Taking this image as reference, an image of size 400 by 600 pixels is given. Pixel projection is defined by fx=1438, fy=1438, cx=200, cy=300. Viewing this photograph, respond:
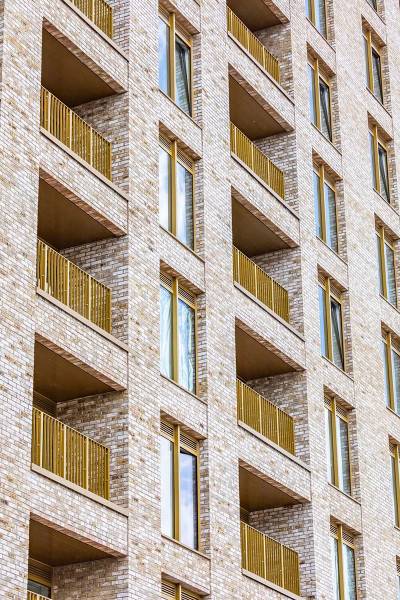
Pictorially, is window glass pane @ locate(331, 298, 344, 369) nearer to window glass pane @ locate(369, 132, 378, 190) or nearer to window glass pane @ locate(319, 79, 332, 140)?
window glass pane @ locate(319, 79, 332, 140)

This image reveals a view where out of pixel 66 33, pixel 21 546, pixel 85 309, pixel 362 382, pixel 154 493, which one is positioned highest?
pixel 66 33

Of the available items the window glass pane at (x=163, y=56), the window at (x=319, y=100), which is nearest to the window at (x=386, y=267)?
the window at (x=319, y=100)

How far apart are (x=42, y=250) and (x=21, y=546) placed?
700cm

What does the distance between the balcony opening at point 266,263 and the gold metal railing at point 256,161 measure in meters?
1.29

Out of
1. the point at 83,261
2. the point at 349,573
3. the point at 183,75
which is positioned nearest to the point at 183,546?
the point at 83,261

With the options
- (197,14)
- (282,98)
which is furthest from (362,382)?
(197,14)

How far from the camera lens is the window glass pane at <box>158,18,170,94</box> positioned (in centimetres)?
3325

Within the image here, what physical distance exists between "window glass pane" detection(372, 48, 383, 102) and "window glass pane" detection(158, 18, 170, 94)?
14.2 meters

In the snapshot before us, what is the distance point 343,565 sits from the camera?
36.2 metres

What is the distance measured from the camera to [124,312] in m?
28.9

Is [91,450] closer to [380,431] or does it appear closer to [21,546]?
[21,546]

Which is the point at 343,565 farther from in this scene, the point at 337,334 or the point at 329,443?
the point at 337,334

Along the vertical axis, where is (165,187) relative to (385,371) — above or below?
below

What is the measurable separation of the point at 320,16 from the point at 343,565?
55.7 ft
